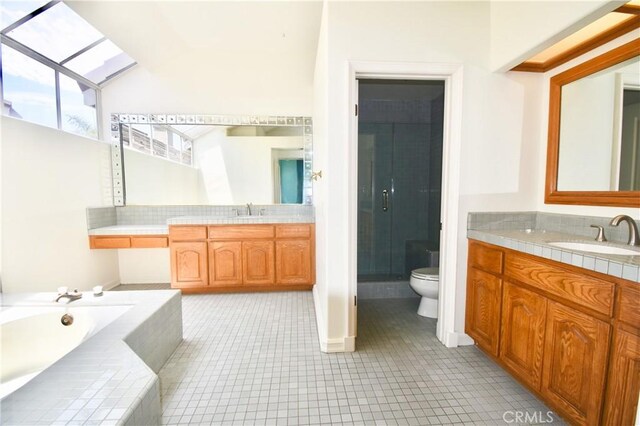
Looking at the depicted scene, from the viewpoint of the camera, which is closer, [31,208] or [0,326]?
[0,326]

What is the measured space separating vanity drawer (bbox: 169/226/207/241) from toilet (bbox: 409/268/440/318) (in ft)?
7.21

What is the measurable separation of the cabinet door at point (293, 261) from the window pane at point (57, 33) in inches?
104

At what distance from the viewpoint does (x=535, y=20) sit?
5.04 ft

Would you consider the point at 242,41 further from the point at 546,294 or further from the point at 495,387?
the point at 495,387

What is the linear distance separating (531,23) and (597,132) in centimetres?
77

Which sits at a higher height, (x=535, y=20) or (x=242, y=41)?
(x=242, y=41)

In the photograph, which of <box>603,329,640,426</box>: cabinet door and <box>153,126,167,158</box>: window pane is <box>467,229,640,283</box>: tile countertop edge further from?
→ <box>153,126,167,158</box>: window pane

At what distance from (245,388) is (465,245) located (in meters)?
1.72

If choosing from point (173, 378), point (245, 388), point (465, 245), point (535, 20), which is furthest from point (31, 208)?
point (535, 20)

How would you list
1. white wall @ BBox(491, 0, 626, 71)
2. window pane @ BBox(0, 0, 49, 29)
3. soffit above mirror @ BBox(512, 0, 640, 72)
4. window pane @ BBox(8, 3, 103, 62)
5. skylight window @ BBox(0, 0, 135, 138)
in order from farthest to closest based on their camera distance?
window pane @ BBox(8, 3, 103, 62) → skylight window @ BBox(0, 0, 135, 138) → window pane @ BBox(0, 0, 49, 29) → soffit above mirror @ BBox(512, 0, 640, 72) → white wall @ BBox(491, 0, 626, 71)

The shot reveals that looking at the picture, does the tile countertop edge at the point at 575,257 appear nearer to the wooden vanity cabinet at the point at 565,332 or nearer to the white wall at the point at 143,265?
the wooden vanity cabinet at the point at 565,332

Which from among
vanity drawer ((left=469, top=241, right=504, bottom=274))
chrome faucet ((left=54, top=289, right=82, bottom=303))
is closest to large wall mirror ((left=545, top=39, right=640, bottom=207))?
vanity drawer ((left=469, top=241, right=504, bottom=274))

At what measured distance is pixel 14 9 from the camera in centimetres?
204

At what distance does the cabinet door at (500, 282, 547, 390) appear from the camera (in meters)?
1.42
